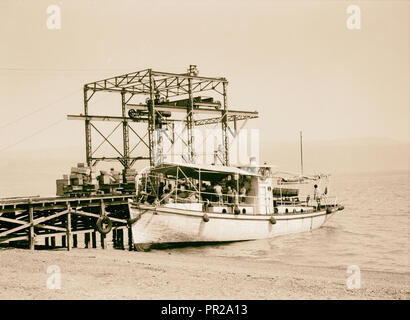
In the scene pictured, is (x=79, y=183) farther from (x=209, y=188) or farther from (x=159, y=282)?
(x=159, y=282)

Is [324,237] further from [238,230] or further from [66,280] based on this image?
[66,280]

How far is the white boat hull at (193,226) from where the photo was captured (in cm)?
2447

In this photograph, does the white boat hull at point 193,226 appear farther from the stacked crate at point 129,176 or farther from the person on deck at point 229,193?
the stacked crate at point 129,176

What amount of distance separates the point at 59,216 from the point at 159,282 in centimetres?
1194

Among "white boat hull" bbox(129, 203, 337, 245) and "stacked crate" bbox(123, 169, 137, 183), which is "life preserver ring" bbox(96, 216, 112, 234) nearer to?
"white boat hull" bbox(129, 203, 337, 245)

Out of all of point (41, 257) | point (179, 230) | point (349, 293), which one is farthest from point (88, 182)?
point (349, 293)

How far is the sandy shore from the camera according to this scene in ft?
40.6

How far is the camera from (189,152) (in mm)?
32844

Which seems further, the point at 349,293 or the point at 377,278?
the point at 377,278

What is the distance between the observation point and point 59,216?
2425 centimetres
